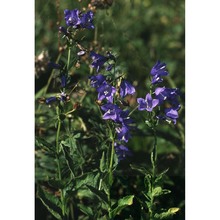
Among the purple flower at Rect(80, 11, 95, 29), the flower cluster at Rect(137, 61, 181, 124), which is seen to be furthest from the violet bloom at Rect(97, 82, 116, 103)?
the purple flower at Rect(80, 11, 95, 29)

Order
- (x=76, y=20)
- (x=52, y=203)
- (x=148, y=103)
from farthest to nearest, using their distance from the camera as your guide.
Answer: (x=52, y=203) → (x=76, y=20) → (x=148, y=103)

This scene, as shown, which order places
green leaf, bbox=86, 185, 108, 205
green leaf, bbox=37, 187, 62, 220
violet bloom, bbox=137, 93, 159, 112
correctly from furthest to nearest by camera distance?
green leaf, bbox=37, 187, 62, 220, green leaf, bbox=86, 185, 108, 205, violet bloom, bbox=137, 93, 159, 112

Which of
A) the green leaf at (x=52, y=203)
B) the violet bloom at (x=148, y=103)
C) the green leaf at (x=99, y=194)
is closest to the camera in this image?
the violet bloom at (x=148, y=103)

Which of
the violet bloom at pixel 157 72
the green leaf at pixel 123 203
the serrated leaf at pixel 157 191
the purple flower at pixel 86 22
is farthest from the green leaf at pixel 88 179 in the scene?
the purple flower at pixel 86 22

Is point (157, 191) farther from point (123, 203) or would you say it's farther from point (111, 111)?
point (111, 111)

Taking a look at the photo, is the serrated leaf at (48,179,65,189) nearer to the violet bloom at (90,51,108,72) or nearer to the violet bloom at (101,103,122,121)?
the violet bloom at (101,103,122,121)

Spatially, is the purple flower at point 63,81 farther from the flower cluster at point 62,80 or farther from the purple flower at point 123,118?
the purple flower at point 123,118

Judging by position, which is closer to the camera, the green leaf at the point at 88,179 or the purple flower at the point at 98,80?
the purple flower at the point at 98,80

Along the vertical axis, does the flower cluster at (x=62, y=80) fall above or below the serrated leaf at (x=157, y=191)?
above

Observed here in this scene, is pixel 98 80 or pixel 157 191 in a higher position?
pixel 98 80

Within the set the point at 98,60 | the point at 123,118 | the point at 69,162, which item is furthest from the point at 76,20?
the point at 69,162
